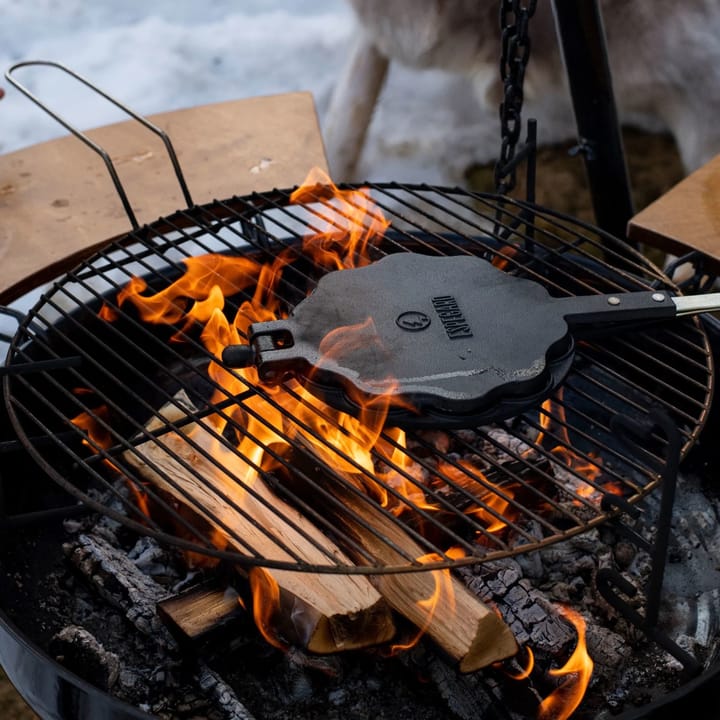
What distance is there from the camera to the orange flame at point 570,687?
141 centimetres

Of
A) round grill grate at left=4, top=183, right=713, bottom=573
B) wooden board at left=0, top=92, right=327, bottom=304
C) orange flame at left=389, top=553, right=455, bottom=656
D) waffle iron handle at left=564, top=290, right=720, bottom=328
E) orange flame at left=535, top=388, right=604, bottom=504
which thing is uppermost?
wooden board at left=0, top=92, right=327, bottom=304

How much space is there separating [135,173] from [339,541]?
1.24 meters

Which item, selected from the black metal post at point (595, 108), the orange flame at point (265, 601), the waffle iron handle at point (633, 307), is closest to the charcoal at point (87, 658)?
the orange flame at point (265, 601)

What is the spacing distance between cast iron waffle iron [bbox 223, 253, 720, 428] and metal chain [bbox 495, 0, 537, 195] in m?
0.43

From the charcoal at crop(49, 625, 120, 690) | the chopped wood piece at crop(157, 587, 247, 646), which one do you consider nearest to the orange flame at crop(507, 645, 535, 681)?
the chopped wood piece at crop(157, 587, 247, 646)

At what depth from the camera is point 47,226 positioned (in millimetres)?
2154

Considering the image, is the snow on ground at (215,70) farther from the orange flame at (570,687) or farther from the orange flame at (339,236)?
the orange flame at (570,687)

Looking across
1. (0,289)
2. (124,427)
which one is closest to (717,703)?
(124,427)

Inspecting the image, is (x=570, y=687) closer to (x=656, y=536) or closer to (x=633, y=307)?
(x=656, y=536)

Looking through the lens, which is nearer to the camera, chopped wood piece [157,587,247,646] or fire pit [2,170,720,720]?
fire pit [2,170,720,720]

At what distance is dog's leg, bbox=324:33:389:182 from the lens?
3373mm

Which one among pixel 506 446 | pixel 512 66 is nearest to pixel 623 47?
pixel 512 66

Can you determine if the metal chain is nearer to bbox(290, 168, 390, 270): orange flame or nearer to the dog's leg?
bbox(290, 168, 390, 270): orange flame

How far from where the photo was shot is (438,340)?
1.36m
